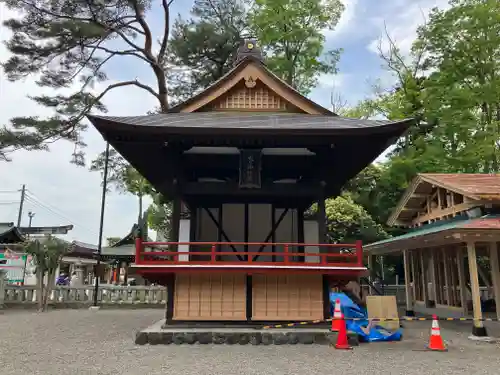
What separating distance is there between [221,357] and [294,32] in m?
19.2

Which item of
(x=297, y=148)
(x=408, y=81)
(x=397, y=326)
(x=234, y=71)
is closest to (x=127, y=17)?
(x=234, y=71)

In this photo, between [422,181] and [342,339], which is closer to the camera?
[342,339]

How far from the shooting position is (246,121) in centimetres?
964

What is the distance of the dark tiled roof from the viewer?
871 centimetres

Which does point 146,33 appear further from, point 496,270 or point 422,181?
point 496,270

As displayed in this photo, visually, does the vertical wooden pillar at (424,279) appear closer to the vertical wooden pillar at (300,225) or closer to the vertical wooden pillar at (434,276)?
the vertical wooden pillar at (434,276)

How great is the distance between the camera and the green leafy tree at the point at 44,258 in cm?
1555

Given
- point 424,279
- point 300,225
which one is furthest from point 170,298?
point 424,279

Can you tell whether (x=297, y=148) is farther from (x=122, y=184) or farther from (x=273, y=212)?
(x=122, y=184)

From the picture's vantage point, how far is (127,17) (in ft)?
63.9

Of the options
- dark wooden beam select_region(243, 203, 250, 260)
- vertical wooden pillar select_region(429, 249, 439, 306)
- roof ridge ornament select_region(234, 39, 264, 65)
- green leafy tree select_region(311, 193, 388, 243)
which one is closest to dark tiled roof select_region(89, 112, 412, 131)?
roof ridge ornament select_region(234, 39, 264, 65)

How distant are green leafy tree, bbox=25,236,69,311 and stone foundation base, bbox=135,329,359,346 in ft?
29.2

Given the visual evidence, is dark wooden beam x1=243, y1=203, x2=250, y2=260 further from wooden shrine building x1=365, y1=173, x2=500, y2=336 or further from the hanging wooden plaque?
wooden shrine building x1=365, y1=173, x2=500, y2=336

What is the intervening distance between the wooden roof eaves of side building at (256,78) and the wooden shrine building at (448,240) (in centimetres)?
465
